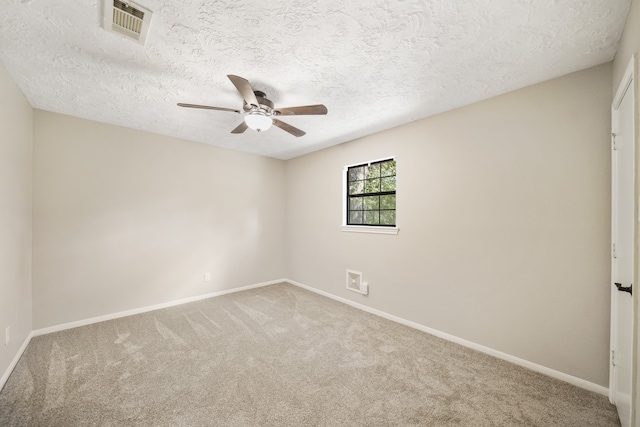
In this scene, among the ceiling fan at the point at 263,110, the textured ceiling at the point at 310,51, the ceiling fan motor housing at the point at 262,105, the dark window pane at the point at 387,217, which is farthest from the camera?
the dark window pane at the point at 387,217

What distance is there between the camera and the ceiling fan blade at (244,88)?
1.61 m

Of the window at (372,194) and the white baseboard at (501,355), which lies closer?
the white baseboard at (501,355)

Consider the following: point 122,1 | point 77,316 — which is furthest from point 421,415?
point 77,316

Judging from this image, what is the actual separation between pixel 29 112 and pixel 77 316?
2277 millimetres

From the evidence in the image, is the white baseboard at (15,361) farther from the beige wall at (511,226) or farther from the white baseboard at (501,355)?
the beige wall at (511,226)

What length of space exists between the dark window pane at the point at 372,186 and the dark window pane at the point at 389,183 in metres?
0.08

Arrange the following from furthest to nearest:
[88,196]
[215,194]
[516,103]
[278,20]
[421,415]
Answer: [215,194] < [88,196] < [516,103] < [421,415] < [278,20]

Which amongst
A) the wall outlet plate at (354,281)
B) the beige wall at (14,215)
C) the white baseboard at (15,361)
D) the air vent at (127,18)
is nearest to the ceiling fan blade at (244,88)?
the air vent at (127,18)

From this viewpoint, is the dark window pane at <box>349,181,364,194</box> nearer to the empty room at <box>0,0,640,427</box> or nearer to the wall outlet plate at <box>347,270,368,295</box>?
the empty room at <box>0,0,640,427</box>

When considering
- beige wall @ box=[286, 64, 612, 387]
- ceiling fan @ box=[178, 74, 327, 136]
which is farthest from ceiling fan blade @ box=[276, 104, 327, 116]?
beige wall @ box=[286, 64, 612, 387]

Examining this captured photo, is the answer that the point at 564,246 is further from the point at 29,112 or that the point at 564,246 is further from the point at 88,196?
the point at 29,112

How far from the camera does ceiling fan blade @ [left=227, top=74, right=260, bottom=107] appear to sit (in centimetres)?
161

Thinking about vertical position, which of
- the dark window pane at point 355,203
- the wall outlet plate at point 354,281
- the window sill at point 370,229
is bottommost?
the wall outlet plate at point 354,281

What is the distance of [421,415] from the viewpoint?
1610mm
